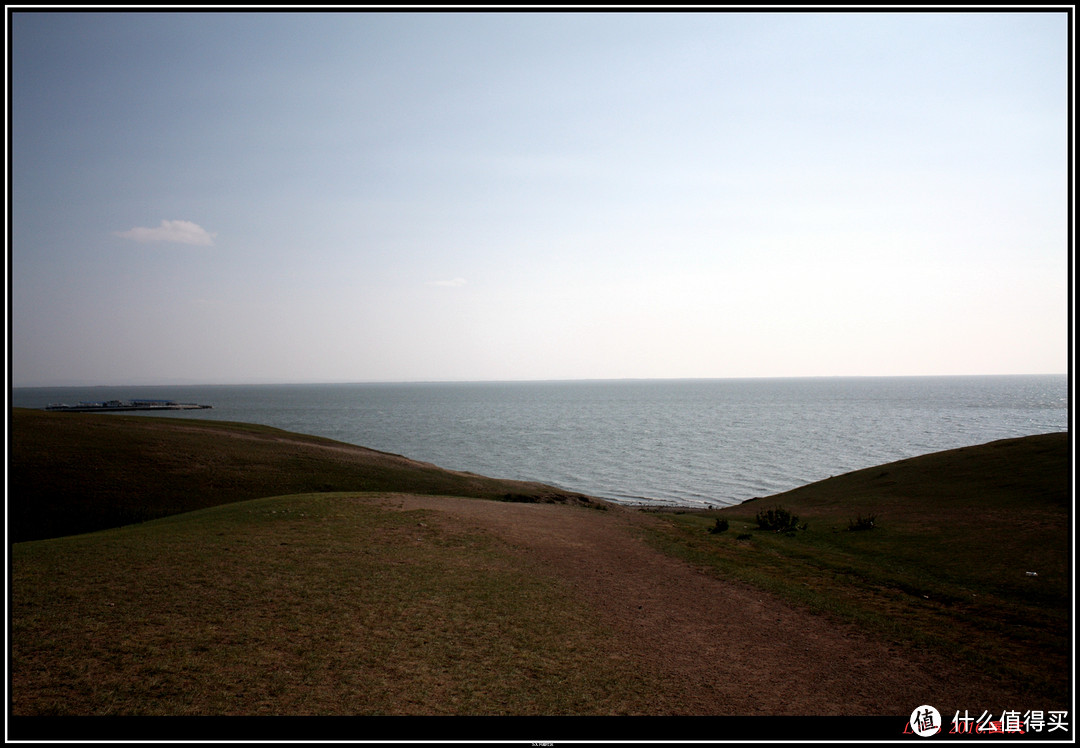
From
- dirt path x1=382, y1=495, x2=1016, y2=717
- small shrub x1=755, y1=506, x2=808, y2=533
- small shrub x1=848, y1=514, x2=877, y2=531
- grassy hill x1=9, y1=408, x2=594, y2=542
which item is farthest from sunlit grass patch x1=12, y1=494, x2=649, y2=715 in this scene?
small shrub x1=848, y1=514, x2=877, y2=531

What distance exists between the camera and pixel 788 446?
82.8 metres

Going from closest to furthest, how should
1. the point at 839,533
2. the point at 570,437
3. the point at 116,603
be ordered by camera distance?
1. the point at 116,603
2. the point at 839,533
3. the point at 570,437

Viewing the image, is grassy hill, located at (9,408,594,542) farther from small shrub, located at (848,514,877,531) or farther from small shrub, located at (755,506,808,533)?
small shrub, located at (848,514,877,531)

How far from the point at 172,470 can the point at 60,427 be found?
9255mm

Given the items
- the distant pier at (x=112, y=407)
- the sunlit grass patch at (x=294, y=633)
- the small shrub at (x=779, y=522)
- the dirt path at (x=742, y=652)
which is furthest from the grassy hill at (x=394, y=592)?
the distant pier at (x=112, y=407)

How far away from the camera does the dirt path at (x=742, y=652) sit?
26.3 feet

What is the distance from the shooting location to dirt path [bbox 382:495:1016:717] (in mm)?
8023

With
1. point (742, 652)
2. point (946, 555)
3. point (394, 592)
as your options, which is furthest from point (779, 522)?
point (394, 592)

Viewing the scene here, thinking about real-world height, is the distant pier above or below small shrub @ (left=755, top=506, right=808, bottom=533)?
below

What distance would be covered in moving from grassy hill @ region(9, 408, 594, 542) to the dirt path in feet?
55.9

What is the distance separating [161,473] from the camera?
89.1 ft

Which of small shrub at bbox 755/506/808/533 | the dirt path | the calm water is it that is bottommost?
the calm water
